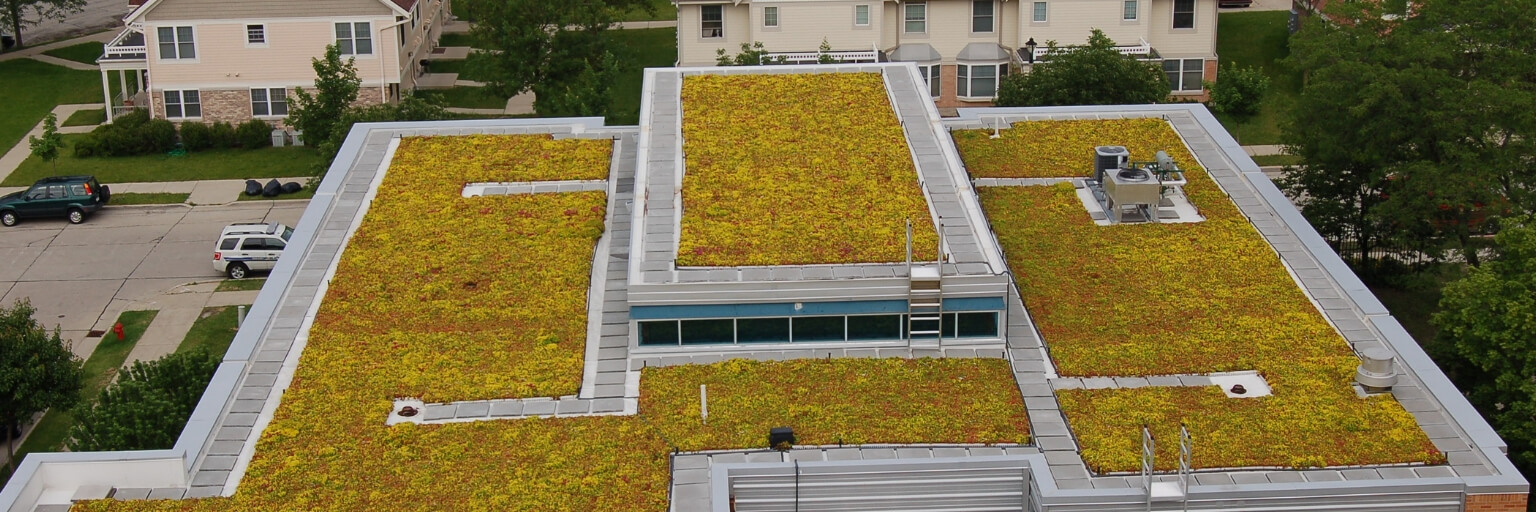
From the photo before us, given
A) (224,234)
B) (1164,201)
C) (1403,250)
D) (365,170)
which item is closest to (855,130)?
(1164,201)

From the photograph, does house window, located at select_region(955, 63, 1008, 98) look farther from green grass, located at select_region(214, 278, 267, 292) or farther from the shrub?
the shrub

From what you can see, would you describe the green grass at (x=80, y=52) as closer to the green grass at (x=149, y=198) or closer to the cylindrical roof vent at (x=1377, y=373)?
the green grass at (x=149, y=198)

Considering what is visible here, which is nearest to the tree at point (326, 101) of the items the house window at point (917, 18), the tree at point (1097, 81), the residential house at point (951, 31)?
the residential house at point (951, 31)

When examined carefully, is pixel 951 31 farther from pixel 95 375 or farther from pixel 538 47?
pixel 95 375

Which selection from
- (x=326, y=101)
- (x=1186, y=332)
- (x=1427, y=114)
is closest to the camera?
(x=1186, y=332)

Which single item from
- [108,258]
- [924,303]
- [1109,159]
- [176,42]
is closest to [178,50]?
[176,42]
